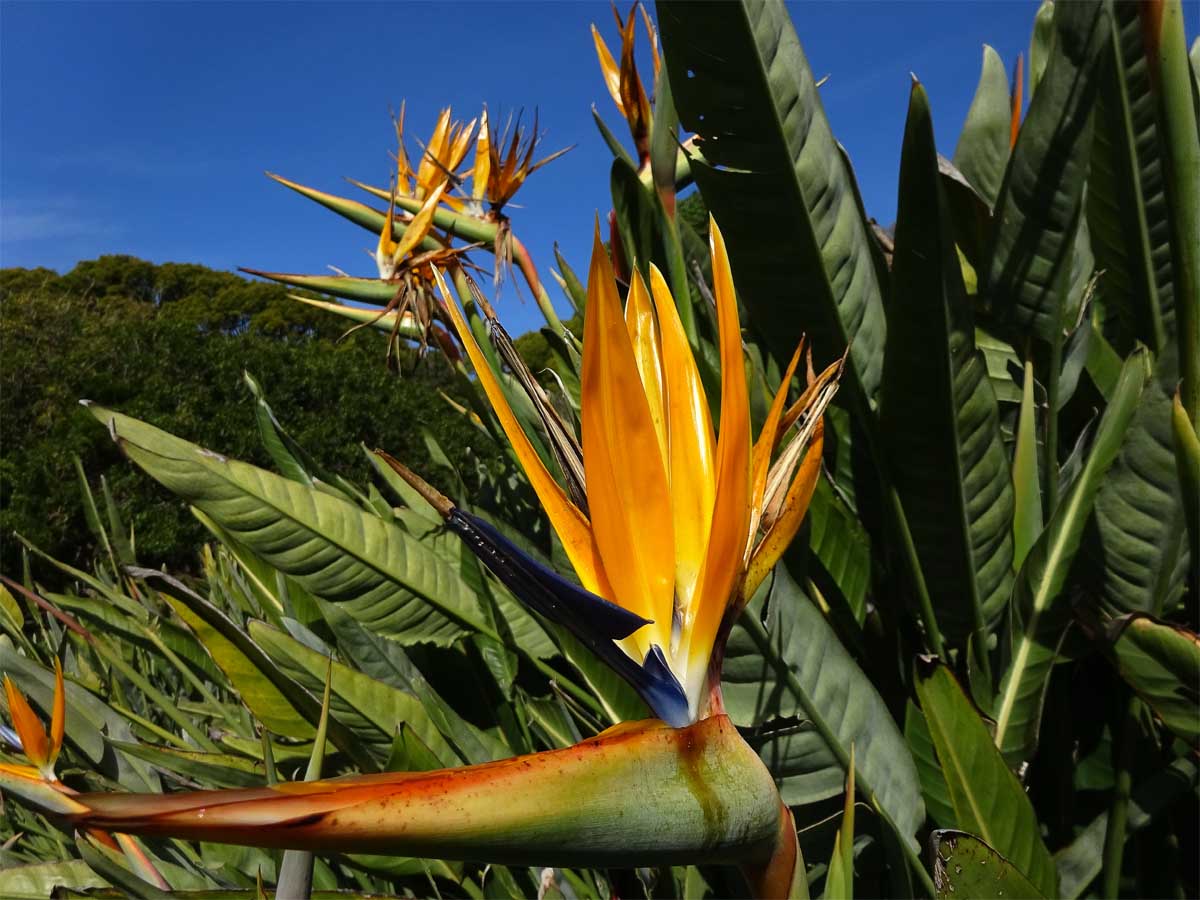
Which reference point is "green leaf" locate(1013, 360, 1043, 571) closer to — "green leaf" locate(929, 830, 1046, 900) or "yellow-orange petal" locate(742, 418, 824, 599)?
"green leaf" locate(929, 830, 1046, 900)

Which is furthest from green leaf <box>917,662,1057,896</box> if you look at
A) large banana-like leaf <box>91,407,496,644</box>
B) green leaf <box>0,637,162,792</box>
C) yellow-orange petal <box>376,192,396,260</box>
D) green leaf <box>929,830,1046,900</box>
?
yellow-orange petal <box>376,192,396,260</box>

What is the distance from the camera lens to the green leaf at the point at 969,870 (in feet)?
1.65

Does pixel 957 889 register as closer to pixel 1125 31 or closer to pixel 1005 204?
pixel 1005 204

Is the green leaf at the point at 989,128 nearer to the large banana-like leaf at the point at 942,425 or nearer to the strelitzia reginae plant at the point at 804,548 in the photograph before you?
the strelitzia reginae plant at the point at 804,548

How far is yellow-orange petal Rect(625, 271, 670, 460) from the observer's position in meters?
0.49

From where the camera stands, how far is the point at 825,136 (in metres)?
0.85

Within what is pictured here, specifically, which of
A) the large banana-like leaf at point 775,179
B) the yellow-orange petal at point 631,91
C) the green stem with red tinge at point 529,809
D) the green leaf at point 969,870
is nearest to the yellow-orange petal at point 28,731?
the green stem with red tinge at point 529,809

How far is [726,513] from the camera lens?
0.38m

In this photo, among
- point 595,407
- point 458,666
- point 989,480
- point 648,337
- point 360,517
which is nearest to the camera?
point 595,407

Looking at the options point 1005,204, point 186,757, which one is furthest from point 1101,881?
point 186,757

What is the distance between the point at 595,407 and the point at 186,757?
65 cm

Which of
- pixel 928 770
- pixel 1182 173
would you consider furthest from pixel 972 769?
pixel 1182 173

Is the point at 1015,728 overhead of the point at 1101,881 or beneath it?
overhead

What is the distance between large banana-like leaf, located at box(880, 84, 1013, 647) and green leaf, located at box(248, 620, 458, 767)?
522 mm
